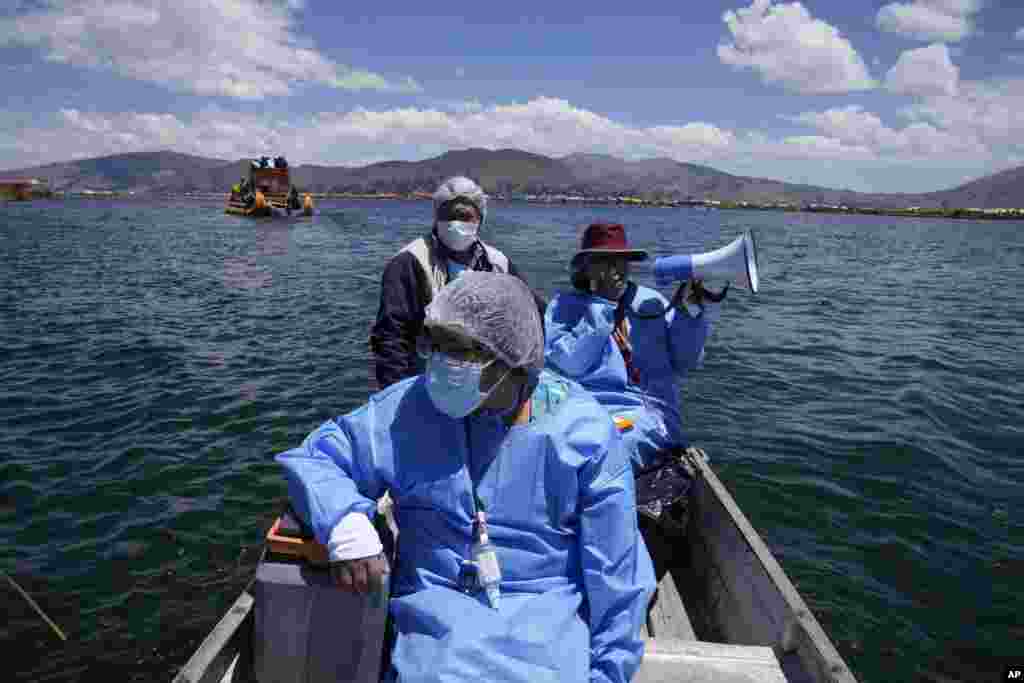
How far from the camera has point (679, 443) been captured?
484 centimetres

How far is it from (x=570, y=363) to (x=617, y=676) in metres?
2.35

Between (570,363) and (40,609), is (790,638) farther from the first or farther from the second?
(40,609)

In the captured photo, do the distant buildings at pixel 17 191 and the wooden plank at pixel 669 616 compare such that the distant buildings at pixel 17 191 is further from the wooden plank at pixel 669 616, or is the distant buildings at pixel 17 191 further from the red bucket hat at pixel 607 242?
the wooden plank at pixel 669 616

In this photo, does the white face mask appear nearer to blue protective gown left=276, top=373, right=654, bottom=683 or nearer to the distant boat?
blue protective gown left=276, top=373, right=654, bottom=683

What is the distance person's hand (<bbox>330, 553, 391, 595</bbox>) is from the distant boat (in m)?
56.5

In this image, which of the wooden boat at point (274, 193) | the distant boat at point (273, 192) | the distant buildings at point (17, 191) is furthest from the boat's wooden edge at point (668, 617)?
the distant buildings at point (17, 191)

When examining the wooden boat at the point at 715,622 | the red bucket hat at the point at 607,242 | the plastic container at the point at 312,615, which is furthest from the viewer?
the red bucket hat at the point at 607,242

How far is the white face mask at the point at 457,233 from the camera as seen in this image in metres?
4.27

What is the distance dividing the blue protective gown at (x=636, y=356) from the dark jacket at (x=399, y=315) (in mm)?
459

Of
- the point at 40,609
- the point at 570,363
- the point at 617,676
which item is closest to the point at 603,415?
the point at 617,676

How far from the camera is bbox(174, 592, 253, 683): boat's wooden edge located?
2.47m

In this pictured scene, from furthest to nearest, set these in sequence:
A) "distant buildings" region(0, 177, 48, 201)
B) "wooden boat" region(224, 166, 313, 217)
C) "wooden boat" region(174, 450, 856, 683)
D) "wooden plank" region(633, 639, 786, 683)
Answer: "distant buildings" region(0, 177, 48, 201)
"wooden boat" region(224, 166, 313, 217)
"wooden plank" region(633, 639, 786, 683)
"wooden boat" region(174, 450, 856, 683)

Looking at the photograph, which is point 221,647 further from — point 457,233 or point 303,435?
point 303,435

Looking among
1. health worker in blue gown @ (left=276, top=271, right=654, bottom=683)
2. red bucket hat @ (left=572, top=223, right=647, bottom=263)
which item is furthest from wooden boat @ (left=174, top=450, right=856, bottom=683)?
red bucket hat @ (left=572, top=223, right=647, bottom=263)
